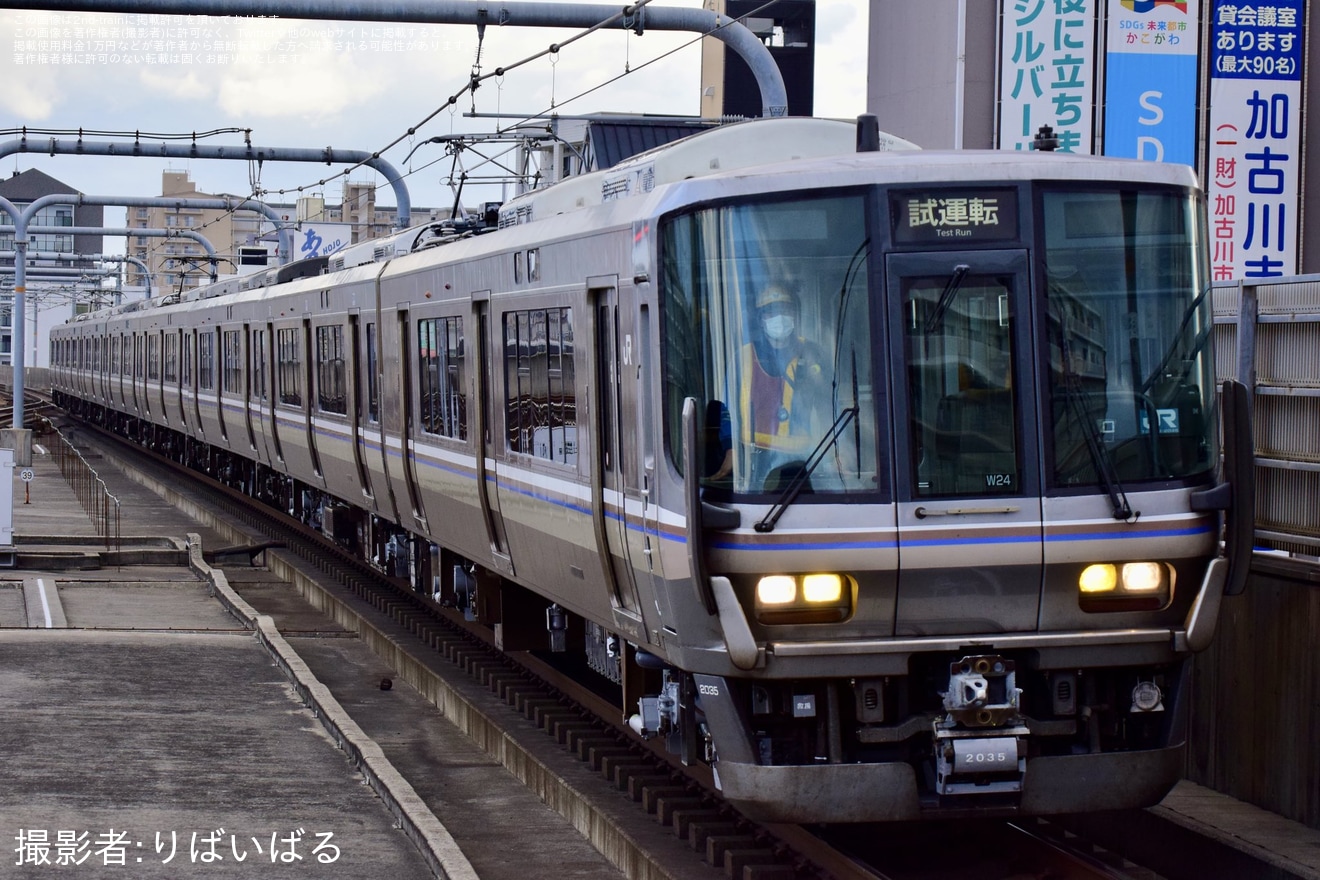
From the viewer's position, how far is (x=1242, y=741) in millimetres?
8305

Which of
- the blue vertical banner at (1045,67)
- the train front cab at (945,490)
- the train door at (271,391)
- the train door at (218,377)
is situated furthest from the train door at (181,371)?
the train front cab at (945,490)

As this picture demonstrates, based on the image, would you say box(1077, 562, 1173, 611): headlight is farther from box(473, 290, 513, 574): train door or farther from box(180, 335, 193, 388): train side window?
box(180, 335, 193, 388): train side window

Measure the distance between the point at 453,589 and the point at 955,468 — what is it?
7.12 meters

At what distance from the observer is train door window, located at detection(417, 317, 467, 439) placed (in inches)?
448

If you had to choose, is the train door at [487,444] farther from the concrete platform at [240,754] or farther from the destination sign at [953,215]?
the destination sign at [953,215]

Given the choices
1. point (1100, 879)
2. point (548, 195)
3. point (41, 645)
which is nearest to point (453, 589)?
point (41, 645)

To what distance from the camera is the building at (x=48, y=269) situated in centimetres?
5911

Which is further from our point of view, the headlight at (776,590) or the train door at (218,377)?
the train door at (218,377)

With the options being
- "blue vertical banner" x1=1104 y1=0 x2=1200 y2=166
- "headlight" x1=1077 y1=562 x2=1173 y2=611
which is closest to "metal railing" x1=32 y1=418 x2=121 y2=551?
"blue vertical banner" x1=1104 y1=0 x2=1200 y2=166

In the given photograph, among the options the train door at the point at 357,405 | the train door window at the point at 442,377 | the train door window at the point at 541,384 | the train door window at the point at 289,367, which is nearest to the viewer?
the train door window at the point at 541,384

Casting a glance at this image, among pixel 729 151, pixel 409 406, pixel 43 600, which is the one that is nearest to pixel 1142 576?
pixel 729 151

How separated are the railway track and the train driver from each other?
1.56 m

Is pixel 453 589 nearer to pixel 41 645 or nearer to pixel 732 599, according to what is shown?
pixel 41 645

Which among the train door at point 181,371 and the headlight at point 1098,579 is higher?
the train door at point 181,371
